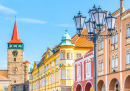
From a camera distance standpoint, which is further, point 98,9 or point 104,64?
point 104,64

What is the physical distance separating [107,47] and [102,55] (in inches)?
73.9

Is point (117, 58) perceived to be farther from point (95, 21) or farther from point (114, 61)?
point (95, 21)

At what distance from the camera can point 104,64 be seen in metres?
38.2

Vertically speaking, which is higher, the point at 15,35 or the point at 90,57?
the point at 15,35

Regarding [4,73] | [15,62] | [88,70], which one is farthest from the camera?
[4,73]

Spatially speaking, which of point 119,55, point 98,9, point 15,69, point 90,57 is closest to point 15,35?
point 15,69

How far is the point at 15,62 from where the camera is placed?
463 ft

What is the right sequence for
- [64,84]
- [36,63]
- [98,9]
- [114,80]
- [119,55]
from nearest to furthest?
[98,9], [119,55], [114,80], [64,84], [36,63]

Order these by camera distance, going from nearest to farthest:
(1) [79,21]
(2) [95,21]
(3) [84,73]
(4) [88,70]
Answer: (2) [95,21] → (1) [79,21] → (4) [88,70] → (3) [84,73]

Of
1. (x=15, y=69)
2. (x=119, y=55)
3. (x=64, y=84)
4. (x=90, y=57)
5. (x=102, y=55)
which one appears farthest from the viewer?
(x=15, y=69)

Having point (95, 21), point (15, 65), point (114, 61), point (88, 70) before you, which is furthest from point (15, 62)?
point (95, 21)

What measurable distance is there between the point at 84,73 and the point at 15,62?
9933 cm

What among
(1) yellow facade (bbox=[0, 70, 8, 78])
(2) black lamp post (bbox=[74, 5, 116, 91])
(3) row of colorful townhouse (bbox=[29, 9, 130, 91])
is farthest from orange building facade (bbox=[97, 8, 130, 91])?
(1) yellow facade (bbox=[0, 70, 8, 78])

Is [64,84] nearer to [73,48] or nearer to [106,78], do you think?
[73,48]
